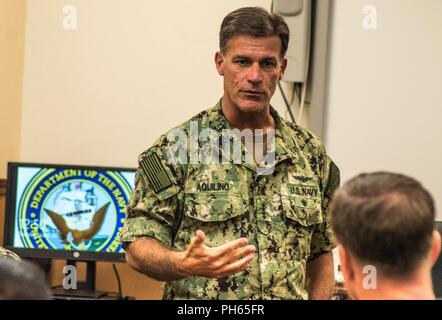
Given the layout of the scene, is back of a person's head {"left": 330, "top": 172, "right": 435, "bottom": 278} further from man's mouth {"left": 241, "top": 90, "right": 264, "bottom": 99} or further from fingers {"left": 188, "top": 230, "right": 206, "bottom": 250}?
man's mouth {"left": 241, "top": 90, "right": 264, "bottom": 99}

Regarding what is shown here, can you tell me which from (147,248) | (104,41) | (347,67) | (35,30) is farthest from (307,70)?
(147,248)

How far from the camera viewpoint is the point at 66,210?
10.8 feet

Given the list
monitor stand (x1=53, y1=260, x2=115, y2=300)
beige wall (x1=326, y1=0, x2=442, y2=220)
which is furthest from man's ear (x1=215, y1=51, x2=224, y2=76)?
monitor stand (x1=53, y1=260, x2=115, y2=300)

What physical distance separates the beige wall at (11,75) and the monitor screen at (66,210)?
10.0 inches

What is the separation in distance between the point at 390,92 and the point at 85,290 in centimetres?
144

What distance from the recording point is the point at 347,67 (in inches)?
127

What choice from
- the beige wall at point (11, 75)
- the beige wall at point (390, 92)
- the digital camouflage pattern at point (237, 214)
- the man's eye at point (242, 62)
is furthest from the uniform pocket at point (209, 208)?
the beige wall at point (11, 75)

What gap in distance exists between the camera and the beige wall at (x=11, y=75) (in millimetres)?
3506

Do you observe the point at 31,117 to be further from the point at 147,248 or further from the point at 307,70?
the point at 147,248

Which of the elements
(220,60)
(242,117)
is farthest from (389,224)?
(220,60)

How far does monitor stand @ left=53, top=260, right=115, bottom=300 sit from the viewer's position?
3.20 meters

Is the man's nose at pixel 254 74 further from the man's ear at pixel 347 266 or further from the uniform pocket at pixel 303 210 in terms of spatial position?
the man's ear at pixel 347 266

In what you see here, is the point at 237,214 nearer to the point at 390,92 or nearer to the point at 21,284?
the point at 21,284

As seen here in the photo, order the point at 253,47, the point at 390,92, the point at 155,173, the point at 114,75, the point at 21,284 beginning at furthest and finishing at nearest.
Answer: the point at 114,75, the point at 390,92, the point at 253,47, the point at 155,173, the point at 21,284
